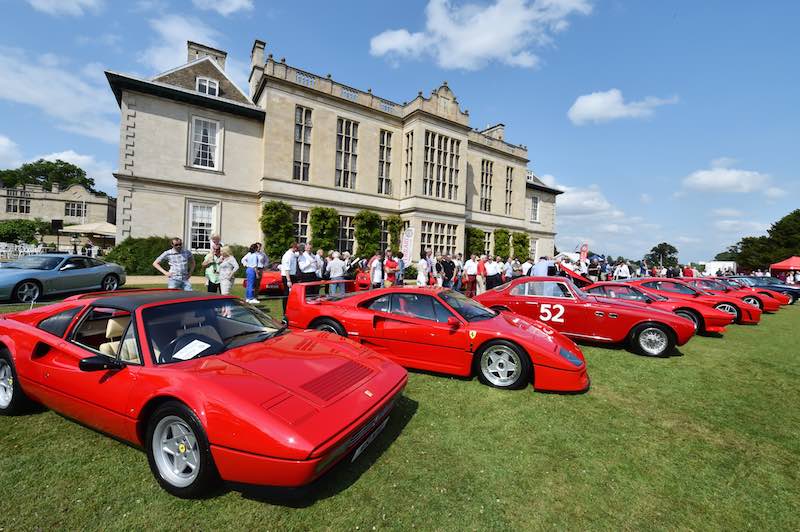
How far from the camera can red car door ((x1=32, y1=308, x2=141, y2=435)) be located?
273 cm

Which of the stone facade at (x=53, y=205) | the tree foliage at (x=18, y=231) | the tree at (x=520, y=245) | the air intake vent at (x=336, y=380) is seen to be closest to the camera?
the air intake vent at (x=336, y=380)

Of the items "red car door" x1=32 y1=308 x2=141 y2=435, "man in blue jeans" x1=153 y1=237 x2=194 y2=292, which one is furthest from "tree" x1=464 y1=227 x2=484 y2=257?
"red car door" x1=32 y1=308 x2=141 y2=435

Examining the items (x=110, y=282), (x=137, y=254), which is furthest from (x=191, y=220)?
(x=110, y=282)

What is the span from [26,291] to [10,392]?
27.8 ft

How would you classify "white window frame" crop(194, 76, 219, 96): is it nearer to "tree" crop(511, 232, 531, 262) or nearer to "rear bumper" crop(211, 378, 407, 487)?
"rear bumper" crop(211, 378, 407, 487)

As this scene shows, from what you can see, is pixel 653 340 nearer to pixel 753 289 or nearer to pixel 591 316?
pixel 591 316

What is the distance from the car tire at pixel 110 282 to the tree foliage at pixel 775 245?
68.7 m

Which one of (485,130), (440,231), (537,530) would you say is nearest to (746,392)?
(537,530)

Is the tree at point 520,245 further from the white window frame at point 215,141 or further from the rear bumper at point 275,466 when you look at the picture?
the rear bumper at point 275,466

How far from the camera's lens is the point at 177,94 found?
18.9 metres

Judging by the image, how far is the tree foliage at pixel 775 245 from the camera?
46.9 m

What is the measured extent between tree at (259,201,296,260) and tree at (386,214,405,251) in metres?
6.92

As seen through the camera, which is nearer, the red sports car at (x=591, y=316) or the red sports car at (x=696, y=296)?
the red sports car at (x=591, y=316)

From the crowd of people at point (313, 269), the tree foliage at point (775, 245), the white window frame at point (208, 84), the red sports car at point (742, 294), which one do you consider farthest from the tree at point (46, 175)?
the tree foliage at point (775, 245)
